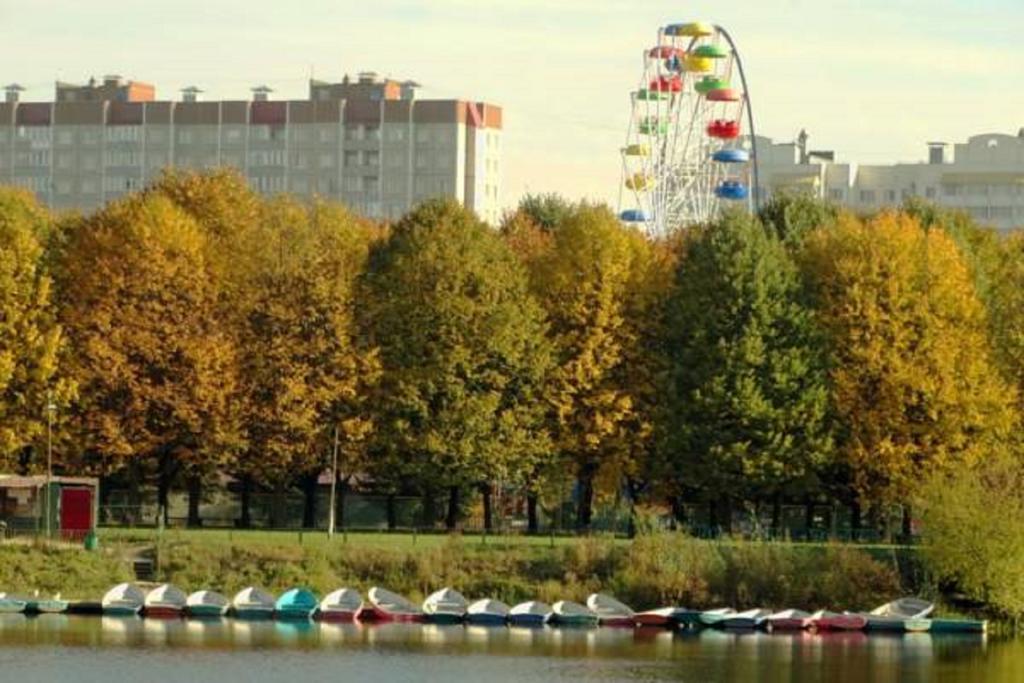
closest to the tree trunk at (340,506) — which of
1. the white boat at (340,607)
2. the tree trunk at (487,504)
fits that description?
the tree trunk at (487,504)

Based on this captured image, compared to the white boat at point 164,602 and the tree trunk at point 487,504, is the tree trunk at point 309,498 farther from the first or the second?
the white boat at point 164,602

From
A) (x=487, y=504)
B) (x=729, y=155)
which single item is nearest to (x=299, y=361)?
(x=487, y=504)

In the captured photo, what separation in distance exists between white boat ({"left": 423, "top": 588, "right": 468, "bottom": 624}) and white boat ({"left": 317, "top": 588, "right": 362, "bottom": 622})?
8.29 feet

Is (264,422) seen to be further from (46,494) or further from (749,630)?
(749,630)

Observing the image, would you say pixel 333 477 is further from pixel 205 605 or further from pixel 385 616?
pixel 205 605

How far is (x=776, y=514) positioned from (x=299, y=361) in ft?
69.8

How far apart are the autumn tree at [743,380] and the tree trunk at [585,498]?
4.46 metres

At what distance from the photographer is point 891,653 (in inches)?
3556

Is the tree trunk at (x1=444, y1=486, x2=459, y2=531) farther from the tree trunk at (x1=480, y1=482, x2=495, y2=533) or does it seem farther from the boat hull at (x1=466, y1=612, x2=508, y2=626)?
the boat hull at (x1=466, y1=612, x2=508, y2=626)

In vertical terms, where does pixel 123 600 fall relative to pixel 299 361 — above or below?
below

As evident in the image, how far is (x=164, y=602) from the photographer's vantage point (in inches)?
3787

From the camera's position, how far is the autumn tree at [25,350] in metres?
110

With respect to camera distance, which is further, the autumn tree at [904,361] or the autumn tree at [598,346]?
the autumn tree at [598,346]

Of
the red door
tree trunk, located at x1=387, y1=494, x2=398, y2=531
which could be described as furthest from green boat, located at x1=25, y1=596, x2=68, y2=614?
tree trunk, located at x1=387, y1=494, x2=398, y2=531
